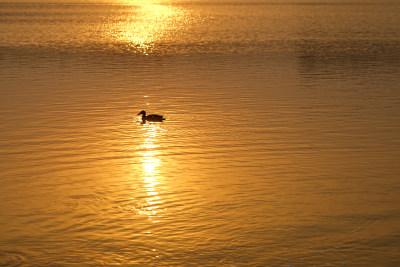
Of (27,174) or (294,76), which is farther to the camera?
(294,76)

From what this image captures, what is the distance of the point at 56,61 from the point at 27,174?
101 feet

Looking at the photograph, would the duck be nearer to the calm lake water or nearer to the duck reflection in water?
the duck reflection in water

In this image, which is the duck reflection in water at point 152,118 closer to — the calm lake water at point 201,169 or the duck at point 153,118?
the duck at point 153,118

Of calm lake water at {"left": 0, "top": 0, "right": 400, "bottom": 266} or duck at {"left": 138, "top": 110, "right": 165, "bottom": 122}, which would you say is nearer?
calm lake water at {"left": 0, "top": 0, "right": 400, "bottom": 266}

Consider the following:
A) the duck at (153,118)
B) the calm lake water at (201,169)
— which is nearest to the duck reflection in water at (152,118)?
the duck at (153,118)

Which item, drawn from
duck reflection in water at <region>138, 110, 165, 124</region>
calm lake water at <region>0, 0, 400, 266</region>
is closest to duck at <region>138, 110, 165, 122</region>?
duck reflection in water at <region>138, 110, 165, 124</region>

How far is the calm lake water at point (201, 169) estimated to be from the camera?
12.9m

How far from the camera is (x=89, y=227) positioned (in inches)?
547

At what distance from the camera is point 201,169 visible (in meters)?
18.3

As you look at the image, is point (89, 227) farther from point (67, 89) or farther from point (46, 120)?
point (67, 89)

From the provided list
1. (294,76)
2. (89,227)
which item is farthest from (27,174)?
(294,76)

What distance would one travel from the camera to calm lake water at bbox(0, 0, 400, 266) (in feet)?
42.4

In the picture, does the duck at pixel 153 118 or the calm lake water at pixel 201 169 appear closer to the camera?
the calm lake water at pixel 201 169

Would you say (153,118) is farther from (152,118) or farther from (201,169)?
(201,169)
